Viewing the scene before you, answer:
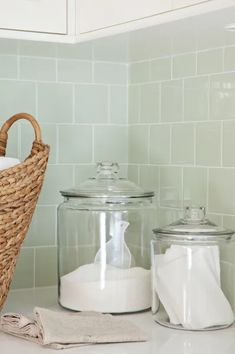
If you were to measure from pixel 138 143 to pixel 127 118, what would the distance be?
0.10 m

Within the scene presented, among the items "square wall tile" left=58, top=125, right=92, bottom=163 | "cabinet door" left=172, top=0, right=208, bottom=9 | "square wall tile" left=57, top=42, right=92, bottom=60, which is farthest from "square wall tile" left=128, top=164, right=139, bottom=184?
"cabinet door" left=172, top=0, right=208, bottom=9

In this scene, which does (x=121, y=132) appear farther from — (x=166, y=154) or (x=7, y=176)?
(x=7, y=176)

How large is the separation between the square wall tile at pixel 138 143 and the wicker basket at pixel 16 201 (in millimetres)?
492

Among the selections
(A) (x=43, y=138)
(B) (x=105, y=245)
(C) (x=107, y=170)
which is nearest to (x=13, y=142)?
(A) (x=43, y=138)

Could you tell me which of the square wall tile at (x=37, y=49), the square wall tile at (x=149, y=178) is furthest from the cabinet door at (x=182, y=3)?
the square wall tile at (x=149, y=178)

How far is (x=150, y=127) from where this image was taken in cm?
212

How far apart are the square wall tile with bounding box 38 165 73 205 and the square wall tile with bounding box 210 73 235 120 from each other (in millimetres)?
481

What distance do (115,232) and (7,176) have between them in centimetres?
38

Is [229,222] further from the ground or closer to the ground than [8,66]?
closer to the ground

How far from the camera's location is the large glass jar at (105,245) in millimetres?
1781

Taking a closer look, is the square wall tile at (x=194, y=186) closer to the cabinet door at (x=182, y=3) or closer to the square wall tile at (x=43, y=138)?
the square wall tile at (x=43, y=138)

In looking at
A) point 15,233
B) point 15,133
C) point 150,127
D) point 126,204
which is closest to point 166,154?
point 150,127

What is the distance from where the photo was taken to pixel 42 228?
2135 millimetres

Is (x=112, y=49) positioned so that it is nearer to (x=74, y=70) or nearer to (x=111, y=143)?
(x=74, y=70)
